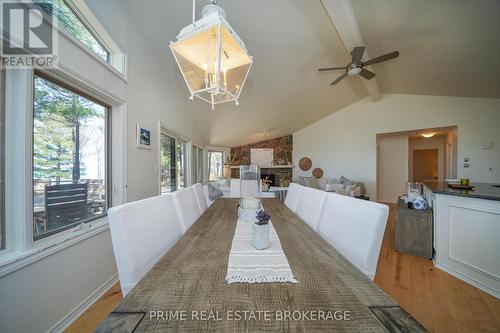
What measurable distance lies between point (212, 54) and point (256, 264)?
119 centimetres

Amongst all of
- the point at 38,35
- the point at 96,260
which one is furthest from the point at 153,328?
the point at 38,35

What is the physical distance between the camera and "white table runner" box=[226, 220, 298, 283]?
0.72m

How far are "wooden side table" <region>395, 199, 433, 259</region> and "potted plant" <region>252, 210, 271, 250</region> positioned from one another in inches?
93.2

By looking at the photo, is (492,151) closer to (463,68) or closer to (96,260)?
(463,68)

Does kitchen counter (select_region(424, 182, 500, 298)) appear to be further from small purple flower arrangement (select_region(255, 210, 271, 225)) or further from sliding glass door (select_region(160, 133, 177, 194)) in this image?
sliding glass door (select_region(160, 133, 177, 194))

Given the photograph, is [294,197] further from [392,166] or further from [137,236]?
[392,166]

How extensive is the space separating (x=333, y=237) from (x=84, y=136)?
7.19 ft

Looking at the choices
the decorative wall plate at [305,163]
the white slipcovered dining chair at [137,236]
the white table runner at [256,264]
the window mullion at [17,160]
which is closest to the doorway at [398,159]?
the decorative wall plate at [305,163]

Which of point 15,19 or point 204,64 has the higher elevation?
point 15,19

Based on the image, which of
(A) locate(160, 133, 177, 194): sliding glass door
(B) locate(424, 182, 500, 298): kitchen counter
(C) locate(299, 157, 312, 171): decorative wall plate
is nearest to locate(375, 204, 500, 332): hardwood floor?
(B) locate(424, 182, 500, 298): kitchen counter

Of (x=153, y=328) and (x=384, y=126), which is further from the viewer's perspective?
(x=384, y=126)

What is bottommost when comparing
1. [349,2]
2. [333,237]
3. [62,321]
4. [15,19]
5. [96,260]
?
[62,321]

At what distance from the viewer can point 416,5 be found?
208cm

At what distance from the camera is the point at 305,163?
6.97m
